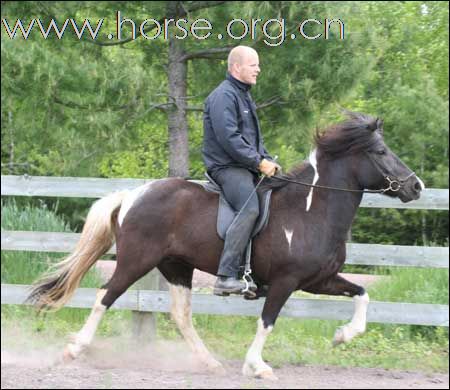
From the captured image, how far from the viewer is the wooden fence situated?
716 centimetres

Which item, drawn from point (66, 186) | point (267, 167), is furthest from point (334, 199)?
point (66, 186)

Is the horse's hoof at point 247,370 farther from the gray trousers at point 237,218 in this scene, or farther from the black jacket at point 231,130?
the black jacket at point 231,130

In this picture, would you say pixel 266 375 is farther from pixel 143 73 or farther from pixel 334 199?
pixel 143 73

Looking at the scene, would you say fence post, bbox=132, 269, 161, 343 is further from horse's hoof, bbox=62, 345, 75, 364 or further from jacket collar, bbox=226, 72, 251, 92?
jacket collar, bbox=226, 72, 251, 92

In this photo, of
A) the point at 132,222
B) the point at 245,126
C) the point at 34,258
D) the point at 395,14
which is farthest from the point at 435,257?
the point at 395,14

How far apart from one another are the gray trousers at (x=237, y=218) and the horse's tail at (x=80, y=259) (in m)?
1.04

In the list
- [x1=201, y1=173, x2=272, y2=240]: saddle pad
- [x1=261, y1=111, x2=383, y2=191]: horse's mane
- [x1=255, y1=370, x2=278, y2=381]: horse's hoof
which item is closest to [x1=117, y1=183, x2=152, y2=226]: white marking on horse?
[x1=201, y1=173, x2=272, y2=240]: saddle pad

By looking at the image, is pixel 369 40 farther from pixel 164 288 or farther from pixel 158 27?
pixel 164 288

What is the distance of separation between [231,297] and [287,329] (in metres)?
0.92

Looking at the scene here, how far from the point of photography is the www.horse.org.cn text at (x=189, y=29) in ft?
25.9

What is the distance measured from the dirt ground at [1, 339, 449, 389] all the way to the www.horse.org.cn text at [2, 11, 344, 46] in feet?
10.7

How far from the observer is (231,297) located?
7.42 meters

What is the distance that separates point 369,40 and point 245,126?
2.60m

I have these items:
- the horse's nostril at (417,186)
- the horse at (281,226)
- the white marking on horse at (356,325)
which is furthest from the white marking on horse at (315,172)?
the white marking on horse at (356,325)
